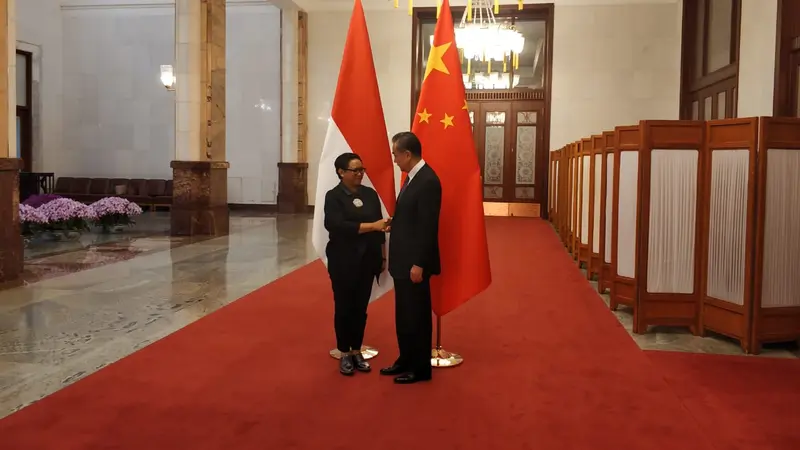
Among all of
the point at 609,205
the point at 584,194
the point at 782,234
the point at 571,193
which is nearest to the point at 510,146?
the point at 571,193

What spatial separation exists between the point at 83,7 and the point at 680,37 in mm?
14110

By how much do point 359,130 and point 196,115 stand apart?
7.20 metres

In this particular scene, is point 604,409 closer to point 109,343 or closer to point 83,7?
point 109,343

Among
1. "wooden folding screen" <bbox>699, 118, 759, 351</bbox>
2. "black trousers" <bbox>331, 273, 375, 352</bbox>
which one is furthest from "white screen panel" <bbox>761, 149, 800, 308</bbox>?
"black trousers" <bbox>331, 273, 375, 352</bbox>

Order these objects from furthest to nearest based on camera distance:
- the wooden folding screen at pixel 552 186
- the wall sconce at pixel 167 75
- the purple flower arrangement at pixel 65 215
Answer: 1. the wall sconce at pixel 167 75
2. the wooden folding screen at pixel 552 186
3. the purple flower arrangement at pixel 65 215

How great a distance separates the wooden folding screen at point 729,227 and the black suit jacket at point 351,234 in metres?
2.27

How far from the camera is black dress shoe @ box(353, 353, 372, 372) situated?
3631mm

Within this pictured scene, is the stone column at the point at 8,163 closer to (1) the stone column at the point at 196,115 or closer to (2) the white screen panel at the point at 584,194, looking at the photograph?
(1) the stone column at the point at 196,115

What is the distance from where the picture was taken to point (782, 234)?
13.7ft

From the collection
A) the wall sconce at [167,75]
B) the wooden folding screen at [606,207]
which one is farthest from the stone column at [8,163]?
the wall sconce at [167,75]

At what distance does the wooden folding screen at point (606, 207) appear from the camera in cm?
543

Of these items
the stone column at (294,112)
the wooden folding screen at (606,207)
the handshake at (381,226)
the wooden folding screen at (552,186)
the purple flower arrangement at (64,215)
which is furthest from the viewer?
the stone column at (294,112)

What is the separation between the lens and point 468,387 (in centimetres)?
343

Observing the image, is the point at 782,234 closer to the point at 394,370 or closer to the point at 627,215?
the point at 627,215
